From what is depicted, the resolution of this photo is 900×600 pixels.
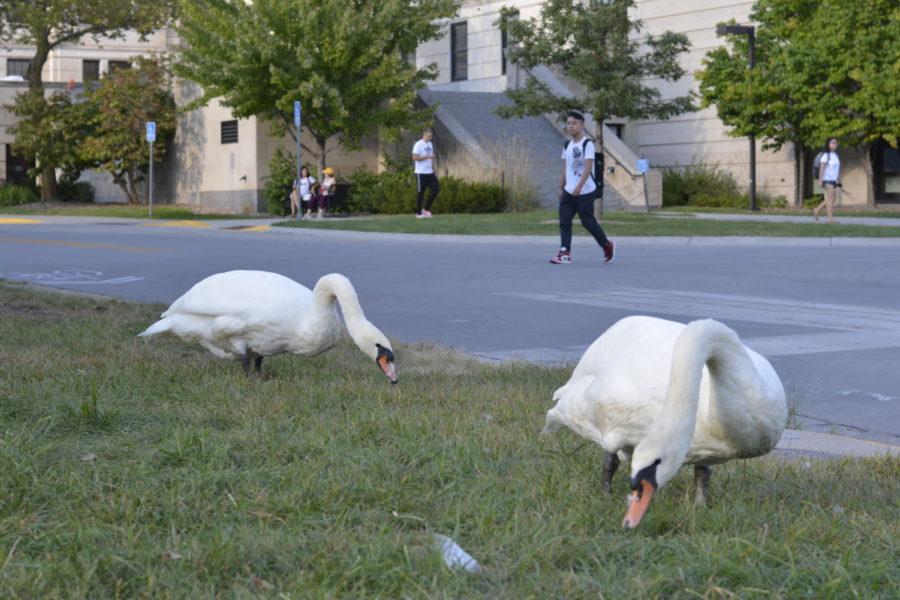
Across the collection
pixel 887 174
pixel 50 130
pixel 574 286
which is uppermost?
pixel 50 130

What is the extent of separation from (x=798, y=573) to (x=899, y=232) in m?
19.5

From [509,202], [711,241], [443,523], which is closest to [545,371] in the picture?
[443,523]

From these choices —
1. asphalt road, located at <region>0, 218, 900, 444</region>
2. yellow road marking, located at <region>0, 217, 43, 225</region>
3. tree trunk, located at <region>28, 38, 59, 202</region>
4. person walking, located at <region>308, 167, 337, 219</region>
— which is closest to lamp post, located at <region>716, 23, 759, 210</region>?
person walking, located at <region>308, 167, 337, 219</region>

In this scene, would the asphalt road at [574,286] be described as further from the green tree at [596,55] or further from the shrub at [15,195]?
the shrub at [15,195]

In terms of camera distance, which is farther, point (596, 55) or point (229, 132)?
point (229, 132)

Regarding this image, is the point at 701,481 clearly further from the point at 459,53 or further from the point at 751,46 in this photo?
the point at 459,53

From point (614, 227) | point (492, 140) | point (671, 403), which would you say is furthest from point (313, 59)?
point (671, 403)

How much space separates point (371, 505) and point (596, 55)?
2539cm

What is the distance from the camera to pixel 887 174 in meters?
36.9

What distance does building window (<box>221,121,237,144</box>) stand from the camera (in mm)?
37156

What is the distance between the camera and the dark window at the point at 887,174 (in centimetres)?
3653

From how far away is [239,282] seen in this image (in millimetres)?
7262

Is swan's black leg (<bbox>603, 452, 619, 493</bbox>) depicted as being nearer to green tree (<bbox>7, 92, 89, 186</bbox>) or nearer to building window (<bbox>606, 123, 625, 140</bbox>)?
green tree (<bbox>7, 92, 89, 186</bbox>)

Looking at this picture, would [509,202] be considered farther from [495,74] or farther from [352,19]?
[495,74]
